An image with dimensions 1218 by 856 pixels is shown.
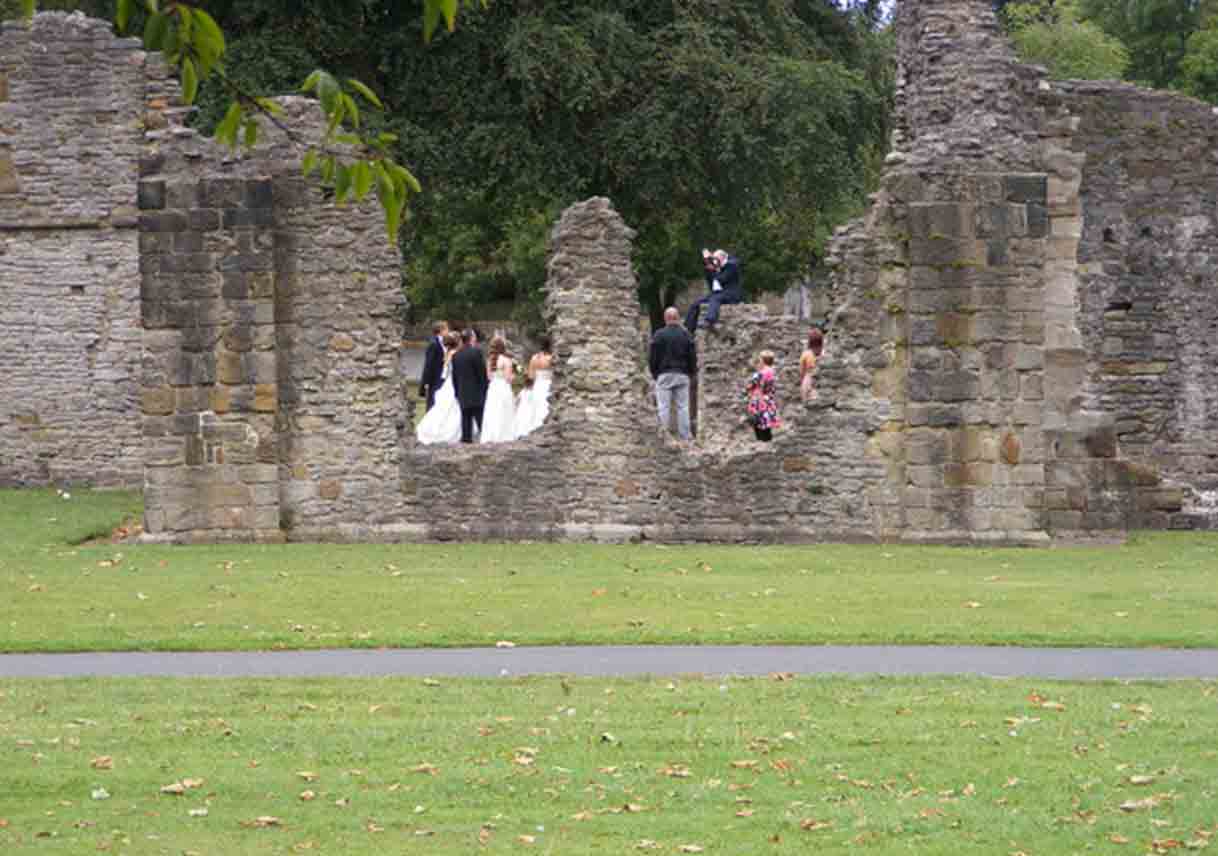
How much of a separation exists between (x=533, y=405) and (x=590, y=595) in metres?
10.0

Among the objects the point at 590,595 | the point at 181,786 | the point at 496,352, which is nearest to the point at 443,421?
the point at 496,352

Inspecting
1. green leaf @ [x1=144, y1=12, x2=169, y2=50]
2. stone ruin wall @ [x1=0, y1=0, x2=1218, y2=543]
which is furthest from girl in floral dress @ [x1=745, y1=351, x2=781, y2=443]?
green leaf @ [x1=144, y1=12, x2=169, y2=50]

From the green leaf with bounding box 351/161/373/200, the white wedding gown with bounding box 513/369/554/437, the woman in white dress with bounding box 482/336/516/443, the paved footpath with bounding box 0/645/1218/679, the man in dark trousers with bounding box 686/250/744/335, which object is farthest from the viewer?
the man in dark trousers with bounding box 686/250/744/335

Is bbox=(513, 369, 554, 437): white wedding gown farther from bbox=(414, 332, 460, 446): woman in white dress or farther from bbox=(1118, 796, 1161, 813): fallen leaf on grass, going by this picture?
bbox=(1118, 796, 1161, 813): fallen leaf on grass

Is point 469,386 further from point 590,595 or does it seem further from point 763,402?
point 590,595

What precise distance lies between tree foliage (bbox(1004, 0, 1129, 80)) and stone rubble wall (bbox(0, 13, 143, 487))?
2842cm

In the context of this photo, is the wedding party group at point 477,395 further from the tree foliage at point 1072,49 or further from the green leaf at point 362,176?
the tree foliage at point 1072,49

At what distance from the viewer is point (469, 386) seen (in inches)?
1014

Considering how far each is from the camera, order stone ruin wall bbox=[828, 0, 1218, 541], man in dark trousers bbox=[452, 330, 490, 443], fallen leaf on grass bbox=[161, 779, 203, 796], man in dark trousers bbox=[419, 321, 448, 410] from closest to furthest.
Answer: fallen leaf on grass bbox=[161, 779, 203, 796] → stone ruin wall bbox=[828, 0, 1218, 541] → man in dark trousers bbox=[452, 330, 490, 443] → man in dark trousers bbox=[419, 321, 448, 410]

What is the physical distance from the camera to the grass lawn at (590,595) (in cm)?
1595

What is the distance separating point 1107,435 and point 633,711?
447 inches

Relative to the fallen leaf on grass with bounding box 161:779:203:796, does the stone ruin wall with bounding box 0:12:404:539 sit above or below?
above

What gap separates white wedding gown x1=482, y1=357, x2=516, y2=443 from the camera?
89.7 feet

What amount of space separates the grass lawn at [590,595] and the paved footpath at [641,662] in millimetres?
314
